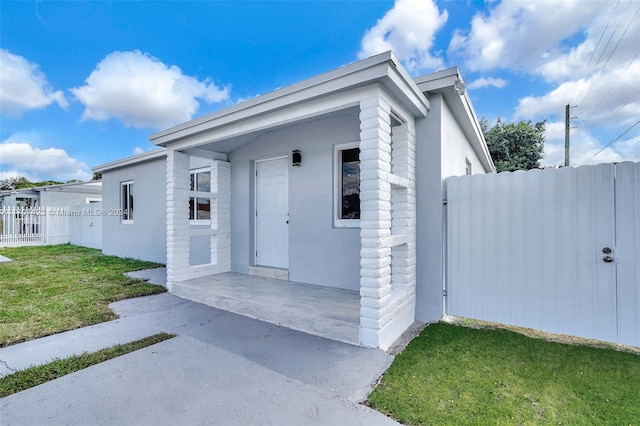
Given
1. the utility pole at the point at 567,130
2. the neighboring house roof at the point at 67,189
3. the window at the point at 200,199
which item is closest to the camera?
the window at the point at 200,199

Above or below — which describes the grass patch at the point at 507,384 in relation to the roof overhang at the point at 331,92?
below

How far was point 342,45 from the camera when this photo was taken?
8148mm

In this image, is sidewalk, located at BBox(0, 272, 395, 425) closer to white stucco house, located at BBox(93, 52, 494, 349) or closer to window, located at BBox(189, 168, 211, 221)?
white stucco house, located at BBox(93, 52, 494, 349)

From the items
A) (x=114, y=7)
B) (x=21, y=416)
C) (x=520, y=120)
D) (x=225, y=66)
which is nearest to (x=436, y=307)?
(x=21, y=416)

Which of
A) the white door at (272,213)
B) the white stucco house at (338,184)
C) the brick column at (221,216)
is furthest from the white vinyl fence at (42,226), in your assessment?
the white door at (272,213)

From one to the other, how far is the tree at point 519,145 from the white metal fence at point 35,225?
23.8m

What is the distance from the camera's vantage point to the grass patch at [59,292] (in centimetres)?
381

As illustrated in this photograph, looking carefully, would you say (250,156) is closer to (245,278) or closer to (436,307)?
(245,278)

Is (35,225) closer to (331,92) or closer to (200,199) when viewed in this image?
(200,199)

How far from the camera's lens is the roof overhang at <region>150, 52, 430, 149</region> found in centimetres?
301

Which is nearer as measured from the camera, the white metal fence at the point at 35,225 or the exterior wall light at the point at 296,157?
the exterior wall light at the point at 296,157

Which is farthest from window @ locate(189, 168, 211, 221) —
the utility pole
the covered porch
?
the utility pole

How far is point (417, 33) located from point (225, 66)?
19.0ft

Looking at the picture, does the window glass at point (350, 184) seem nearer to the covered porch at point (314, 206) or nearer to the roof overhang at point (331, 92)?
the covered porch at point (314, 206)
